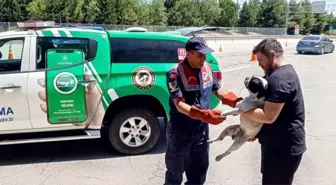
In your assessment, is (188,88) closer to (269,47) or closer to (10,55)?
(269,47)

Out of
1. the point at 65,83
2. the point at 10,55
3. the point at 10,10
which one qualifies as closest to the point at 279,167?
the point at 65,83

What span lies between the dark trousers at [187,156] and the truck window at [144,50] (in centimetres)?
167

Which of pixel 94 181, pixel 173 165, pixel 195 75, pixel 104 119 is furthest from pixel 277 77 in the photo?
pixel 104 119

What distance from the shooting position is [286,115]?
2.48 metres

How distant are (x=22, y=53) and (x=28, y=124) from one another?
0.89 meters

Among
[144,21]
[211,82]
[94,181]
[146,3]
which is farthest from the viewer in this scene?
[146,3]

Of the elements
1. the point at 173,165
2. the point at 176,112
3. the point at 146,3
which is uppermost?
the point at 146,3

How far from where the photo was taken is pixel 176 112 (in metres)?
3.19

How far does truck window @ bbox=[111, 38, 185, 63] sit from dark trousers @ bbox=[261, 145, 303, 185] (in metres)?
2.50

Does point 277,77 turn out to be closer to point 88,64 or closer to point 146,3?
point 88,64

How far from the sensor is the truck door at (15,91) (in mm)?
4176

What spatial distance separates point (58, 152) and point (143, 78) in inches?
65.1

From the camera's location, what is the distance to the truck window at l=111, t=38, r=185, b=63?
4633 mm

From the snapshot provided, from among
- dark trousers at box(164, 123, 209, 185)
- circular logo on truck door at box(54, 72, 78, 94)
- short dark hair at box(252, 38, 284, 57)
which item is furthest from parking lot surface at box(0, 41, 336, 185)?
short dark hair at box(252, 38, 284, 57)
